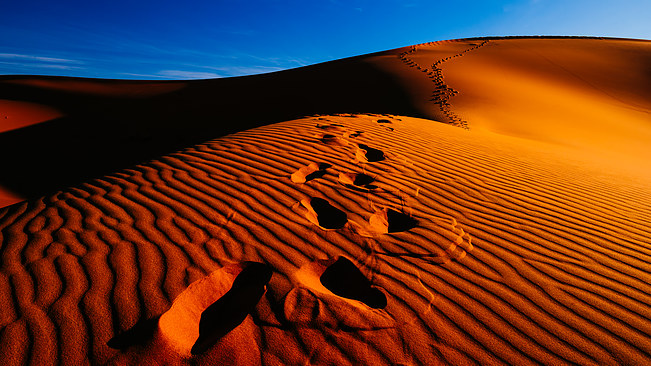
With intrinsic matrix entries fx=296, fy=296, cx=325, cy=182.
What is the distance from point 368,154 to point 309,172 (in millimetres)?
1057

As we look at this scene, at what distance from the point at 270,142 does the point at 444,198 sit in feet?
8.09

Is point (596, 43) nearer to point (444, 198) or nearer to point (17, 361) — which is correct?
point (444, 198)

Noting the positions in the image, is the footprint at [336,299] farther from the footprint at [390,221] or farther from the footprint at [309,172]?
the footprint at [309,172]

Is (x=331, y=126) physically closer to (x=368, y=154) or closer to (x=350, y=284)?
(x=368, y=154)

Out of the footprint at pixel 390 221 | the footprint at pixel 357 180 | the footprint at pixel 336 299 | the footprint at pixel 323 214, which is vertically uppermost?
the footprint at pixel 357 180

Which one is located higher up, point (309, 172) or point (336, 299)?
point (309, 172)

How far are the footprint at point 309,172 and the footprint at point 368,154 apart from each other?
577 mm

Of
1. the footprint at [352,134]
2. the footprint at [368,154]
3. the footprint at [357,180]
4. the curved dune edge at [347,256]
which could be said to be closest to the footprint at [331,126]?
the footprint at [352,134]

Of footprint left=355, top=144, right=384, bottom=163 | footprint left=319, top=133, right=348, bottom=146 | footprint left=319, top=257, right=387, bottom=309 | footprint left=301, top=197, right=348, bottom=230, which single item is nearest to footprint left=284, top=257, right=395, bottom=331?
footprint left=319, top=257, right=387, bottom=309

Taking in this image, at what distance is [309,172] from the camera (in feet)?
10.9

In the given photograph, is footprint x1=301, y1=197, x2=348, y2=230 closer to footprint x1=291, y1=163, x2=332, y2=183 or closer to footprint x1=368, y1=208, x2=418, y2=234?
footprint x1=368, y1=208, x2=418, y2=234

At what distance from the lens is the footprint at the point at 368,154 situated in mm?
3822

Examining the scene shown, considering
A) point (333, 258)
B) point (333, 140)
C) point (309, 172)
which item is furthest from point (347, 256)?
point (333, 140)

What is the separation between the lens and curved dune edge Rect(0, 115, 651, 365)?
1.46 m
